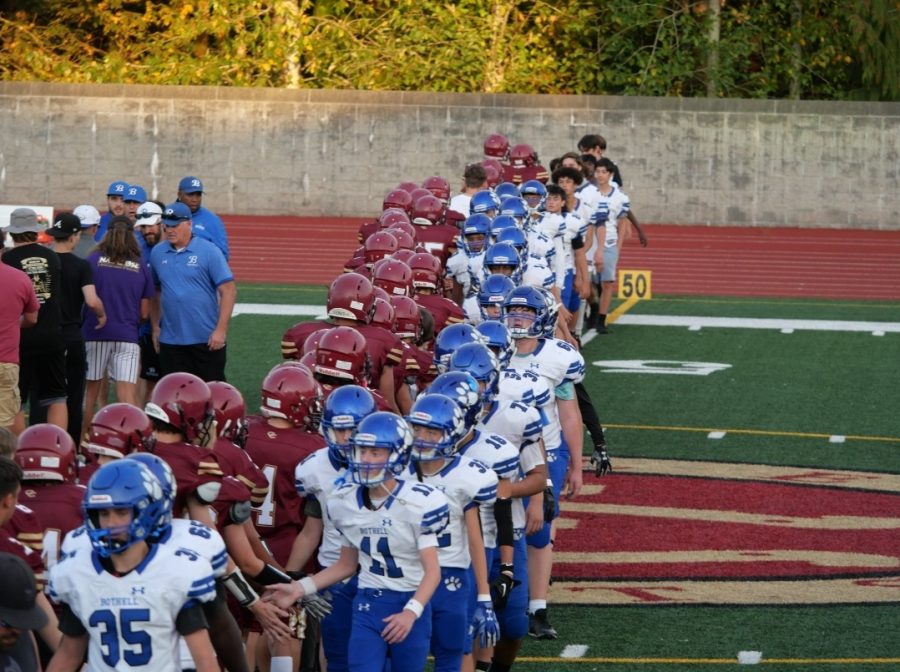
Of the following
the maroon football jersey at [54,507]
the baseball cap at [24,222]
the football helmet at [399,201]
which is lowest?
the maroon football jersey at [54,507]

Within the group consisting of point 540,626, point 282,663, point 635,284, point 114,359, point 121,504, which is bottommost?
point 635,284

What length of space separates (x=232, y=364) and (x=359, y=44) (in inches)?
632

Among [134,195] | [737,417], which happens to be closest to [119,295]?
[134,195]

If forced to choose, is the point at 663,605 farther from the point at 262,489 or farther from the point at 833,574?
the point at 262,489

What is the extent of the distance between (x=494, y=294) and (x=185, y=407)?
11.9 ft

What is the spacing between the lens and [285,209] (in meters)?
28.7

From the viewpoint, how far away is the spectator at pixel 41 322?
34.6 ft

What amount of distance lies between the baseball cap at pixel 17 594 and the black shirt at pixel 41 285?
5.96 meters

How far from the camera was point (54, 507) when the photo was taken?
575cm

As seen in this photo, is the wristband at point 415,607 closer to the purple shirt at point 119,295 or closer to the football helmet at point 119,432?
the football helmet at point 119,432

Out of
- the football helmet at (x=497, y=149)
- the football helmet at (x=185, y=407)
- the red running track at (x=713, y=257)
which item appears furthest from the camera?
the red running track at (x=713, y=257)

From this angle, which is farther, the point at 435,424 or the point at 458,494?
the point at 458,494

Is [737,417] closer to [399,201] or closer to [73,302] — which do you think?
[399,201]

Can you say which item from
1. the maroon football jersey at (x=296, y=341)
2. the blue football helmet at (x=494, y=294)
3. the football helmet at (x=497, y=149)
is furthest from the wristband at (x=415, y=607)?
the football helmet at (x=497, y=149)
